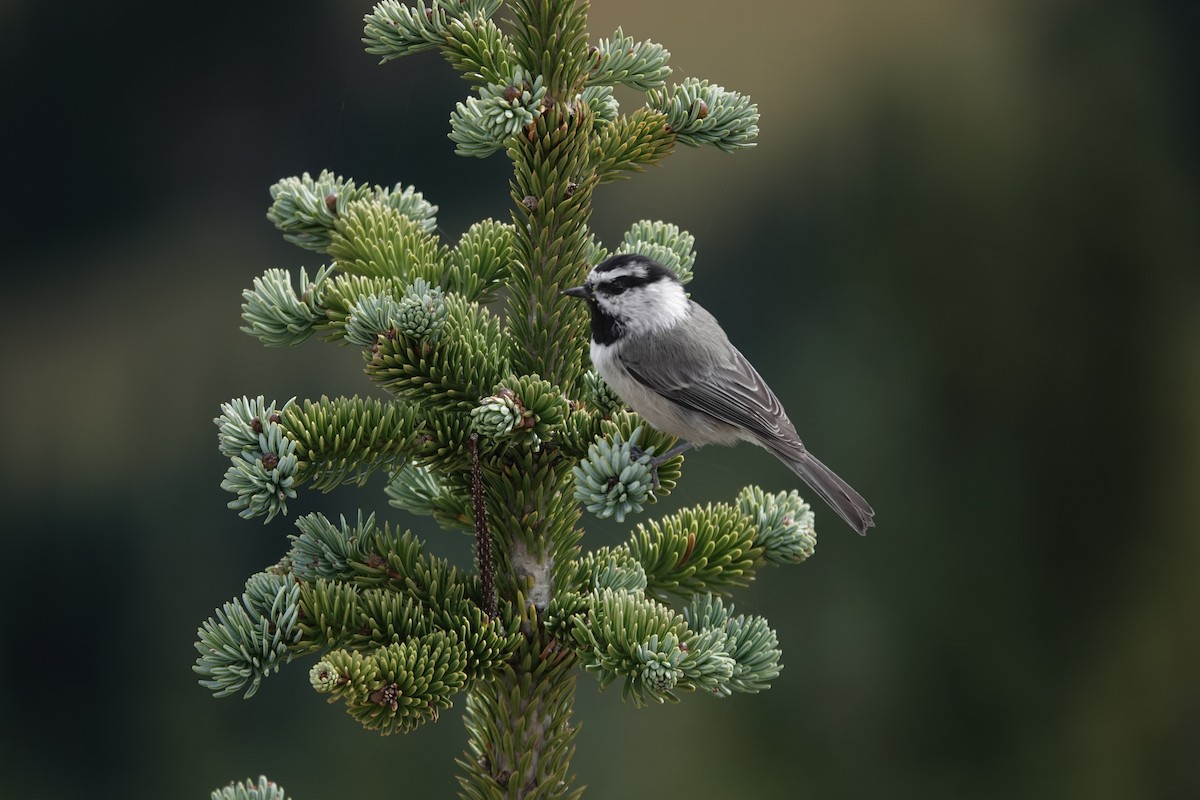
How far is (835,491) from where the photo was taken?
149cm

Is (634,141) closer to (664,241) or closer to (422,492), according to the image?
(664,241)

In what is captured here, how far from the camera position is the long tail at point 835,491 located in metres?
1.47

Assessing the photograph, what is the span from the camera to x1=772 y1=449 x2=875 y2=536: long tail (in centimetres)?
147

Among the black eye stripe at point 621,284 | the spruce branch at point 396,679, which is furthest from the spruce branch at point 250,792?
the black eye stripe at point 621,284

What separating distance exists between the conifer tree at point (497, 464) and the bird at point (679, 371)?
4 cm

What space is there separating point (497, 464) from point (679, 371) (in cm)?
39

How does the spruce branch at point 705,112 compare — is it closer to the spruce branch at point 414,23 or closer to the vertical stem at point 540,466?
the vertical stem at point 540,466

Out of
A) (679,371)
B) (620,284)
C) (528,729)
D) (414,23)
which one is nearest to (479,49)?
(414,23)

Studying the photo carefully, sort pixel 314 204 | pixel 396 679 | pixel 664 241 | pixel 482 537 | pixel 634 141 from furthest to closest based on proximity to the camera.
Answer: pixel 664 241 < pixel 314 204 < pixel 634 141 < pixel 482 537 < pixel 396 679

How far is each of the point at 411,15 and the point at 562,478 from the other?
0.46 m

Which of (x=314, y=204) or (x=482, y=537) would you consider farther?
(x=314, y=204)

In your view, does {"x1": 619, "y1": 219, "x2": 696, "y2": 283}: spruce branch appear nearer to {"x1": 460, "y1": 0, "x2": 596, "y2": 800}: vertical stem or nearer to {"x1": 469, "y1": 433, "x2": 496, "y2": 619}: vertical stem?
{"x1": 460, "y1": 0, "x2": 596, "y2": 800}: vertical stem

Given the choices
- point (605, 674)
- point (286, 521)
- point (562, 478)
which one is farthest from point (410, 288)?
point (286, 521)

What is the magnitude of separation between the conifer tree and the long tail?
0.77 feet
